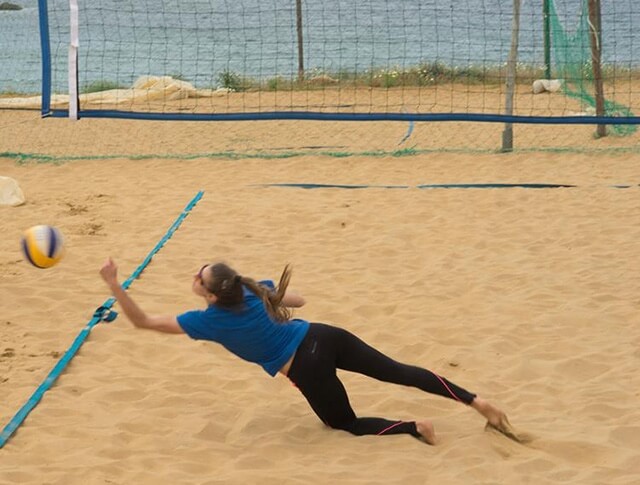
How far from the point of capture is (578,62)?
1193cm

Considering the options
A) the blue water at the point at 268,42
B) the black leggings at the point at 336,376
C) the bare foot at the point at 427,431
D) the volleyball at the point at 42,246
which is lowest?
the bare foot at the point at 427,431

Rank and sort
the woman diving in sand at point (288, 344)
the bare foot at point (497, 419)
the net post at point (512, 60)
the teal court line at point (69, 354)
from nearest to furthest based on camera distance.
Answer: the woman diving in sand at point (288, 344)
the bare foot at point (497, 419)
the teal court line at point (69, 354)
the net post at point (512, 60)

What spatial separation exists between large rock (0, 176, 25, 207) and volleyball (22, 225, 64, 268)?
409 cm

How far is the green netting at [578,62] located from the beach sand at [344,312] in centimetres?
166

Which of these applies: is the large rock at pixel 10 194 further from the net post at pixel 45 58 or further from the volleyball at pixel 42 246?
the volleyball at pixel 42 246

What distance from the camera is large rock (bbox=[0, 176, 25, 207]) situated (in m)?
8.47

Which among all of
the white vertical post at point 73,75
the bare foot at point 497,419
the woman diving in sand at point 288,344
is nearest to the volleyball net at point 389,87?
the white vertical post at point 73,75

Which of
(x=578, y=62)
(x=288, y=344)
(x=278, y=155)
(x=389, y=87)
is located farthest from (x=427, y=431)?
(x=389, y=87)

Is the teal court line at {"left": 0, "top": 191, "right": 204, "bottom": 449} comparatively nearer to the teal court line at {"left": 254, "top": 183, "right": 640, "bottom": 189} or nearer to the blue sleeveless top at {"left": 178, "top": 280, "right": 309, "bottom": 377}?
the blue sleeveless top at {"left": 178, "top": 280, "right": 309, "bottom": 377}

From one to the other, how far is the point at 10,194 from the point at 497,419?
5562 mm

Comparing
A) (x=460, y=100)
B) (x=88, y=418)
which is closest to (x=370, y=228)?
(x=88, y=418)

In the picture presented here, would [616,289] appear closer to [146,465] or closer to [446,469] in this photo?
[446,469]

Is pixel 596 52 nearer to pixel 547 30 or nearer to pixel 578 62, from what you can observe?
pixel 547 30

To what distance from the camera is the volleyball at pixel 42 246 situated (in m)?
4.52
